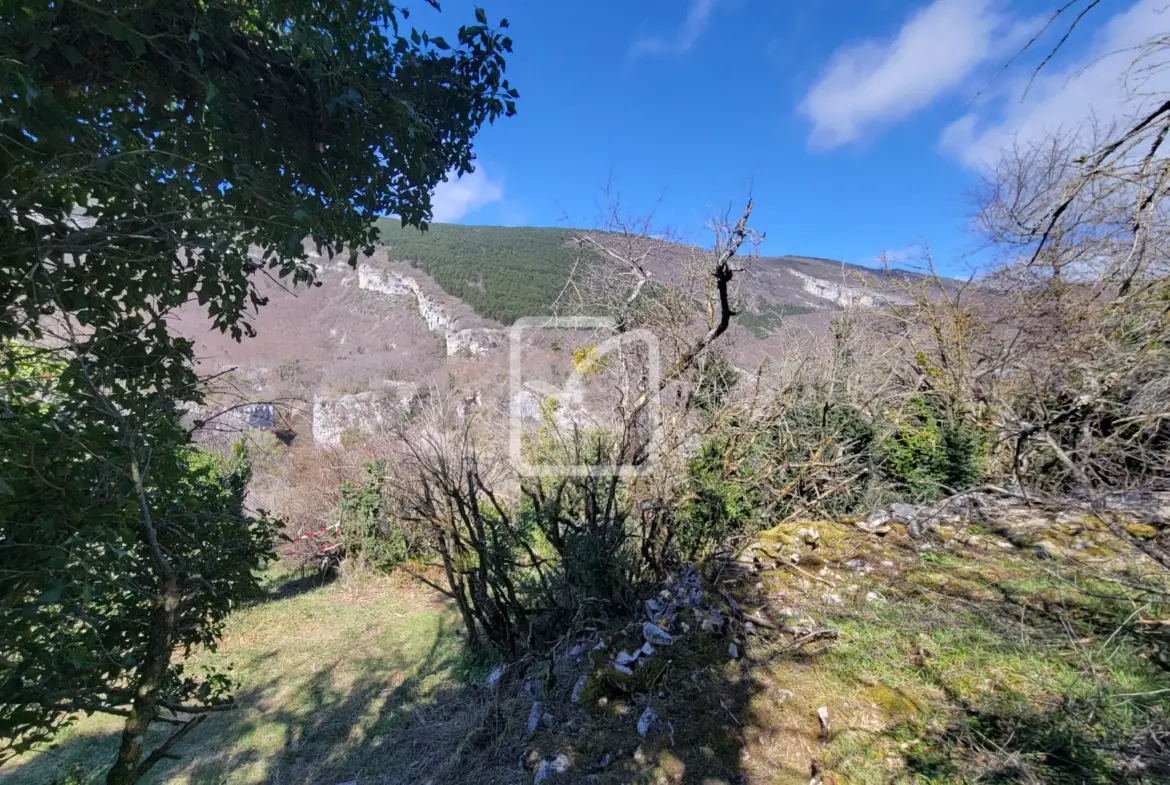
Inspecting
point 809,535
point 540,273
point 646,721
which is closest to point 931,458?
point 809,535

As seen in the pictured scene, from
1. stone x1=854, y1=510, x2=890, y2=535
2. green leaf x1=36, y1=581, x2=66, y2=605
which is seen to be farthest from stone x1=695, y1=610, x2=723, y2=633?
green leaf x1=36, y1=581, x2=66, y2=605

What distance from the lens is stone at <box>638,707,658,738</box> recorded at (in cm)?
288

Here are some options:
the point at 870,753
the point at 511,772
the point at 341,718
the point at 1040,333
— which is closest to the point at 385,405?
the point at 341,718

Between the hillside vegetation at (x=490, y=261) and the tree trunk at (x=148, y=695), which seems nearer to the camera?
the tree trunk at (x=148, y=695)

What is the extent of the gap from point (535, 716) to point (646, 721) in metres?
0.85

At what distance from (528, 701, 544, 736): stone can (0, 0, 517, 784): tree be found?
6.70 feet

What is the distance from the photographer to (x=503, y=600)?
4.77 m

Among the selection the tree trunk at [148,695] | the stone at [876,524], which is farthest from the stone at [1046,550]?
the tree trunk at [148,695]

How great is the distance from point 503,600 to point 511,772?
1865 mm

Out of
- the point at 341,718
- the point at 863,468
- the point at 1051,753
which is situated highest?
the point at 863,468

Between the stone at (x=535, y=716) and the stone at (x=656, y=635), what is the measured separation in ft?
2.85

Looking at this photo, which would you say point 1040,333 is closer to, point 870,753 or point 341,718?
point 870,753

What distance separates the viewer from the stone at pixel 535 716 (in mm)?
3261

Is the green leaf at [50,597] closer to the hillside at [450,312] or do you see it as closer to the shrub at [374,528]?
the hillside at [450,312]
